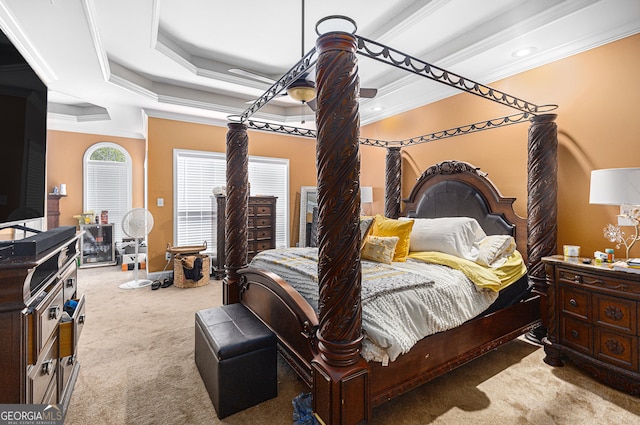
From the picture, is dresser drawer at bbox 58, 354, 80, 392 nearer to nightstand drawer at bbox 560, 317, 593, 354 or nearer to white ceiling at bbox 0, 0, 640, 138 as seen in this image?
white ceiling at bbox 0, 0, 640, 138

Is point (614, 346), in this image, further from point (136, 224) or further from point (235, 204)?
point (136, 224)

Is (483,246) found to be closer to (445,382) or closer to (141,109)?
(445,382)

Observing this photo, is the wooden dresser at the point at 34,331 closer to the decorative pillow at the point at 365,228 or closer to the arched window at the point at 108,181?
the decorative pillow at the point at 365,228

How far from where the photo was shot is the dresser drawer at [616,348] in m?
2.06

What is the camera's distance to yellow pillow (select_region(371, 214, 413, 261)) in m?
2.96

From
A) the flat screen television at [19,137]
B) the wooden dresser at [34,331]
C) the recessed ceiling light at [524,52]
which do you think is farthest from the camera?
the recessed ceiling light at [524,52]

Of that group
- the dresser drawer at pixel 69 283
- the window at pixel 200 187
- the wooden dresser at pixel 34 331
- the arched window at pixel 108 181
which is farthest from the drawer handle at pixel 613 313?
the arched window at pixel 108 181

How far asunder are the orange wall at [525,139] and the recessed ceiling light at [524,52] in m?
0.23

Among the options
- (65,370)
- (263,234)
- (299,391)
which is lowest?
(299,391)

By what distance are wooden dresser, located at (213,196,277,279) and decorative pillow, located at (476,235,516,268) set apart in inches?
137

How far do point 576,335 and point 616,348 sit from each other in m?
0.24

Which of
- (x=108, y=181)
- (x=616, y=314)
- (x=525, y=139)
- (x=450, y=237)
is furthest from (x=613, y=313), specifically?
(x=108, y=181)

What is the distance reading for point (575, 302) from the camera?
2381mm

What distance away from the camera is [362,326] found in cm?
A: 169
